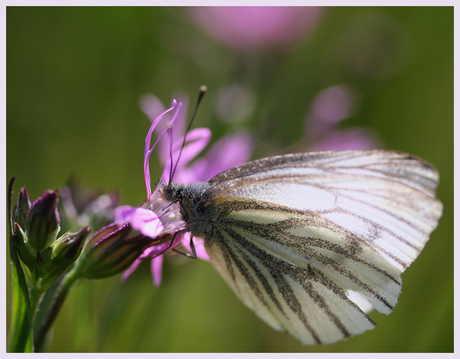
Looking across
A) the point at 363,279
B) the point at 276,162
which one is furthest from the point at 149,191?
the point at 363,279

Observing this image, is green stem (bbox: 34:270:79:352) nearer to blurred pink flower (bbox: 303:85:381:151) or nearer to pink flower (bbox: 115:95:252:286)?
pink flower (bbox: 115:95:252:286)

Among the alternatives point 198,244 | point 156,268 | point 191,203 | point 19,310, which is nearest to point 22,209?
point 19,310

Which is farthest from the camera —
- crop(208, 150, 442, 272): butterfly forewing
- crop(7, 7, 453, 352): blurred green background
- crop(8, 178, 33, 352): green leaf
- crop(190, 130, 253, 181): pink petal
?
crop(7, 7, 453, 352): blurred green background

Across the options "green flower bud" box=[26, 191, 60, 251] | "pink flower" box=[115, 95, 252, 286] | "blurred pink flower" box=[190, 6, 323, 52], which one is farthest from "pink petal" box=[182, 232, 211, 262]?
"blurred pink flower" box=[190, 6, 323, 52]

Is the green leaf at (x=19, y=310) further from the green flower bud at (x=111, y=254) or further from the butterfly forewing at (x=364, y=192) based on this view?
the butterfly forewing at (x=364, y=192)

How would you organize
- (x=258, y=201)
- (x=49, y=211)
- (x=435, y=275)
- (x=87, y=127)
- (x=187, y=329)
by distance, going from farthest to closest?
(x=87, y=127) → (x=187, y=329) → (x=435, y=275) → (x=258, y=201) → (x=49, y=211)

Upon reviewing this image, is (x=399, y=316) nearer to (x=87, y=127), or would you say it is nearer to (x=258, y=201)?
(x=258, y=201)
